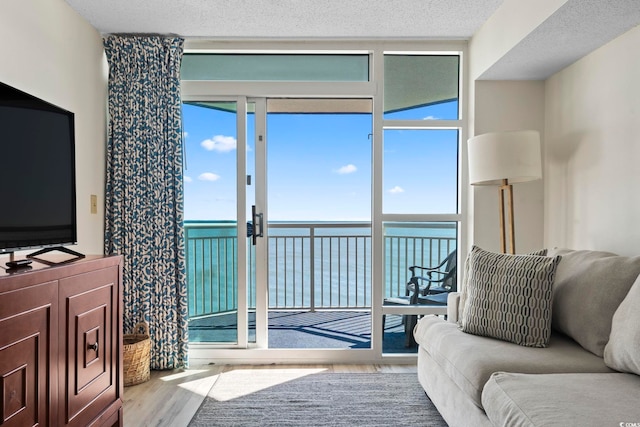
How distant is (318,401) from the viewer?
272 centimetres

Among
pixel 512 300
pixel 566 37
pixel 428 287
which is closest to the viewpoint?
pixel 512 300

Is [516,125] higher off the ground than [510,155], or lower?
higher

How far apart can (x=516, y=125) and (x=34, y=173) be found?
3074 millimetres

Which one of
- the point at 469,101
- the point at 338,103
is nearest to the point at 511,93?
the point at 469,101

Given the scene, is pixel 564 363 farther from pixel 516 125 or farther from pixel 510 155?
pixel 516 125

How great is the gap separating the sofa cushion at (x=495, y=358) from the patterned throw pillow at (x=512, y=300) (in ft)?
A: 0.18

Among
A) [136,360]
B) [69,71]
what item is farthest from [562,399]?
[69,71]

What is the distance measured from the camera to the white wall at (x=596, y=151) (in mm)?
2410

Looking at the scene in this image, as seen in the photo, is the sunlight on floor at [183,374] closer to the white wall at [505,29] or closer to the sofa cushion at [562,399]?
the sofa cushion at [562,399]

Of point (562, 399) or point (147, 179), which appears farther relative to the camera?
point (147, 179)

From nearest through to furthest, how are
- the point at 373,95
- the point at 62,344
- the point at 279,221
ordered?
the point at 62,344 → the point at 373,95 → the point at 279,221

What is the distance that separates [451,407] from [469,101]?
2.28 meters

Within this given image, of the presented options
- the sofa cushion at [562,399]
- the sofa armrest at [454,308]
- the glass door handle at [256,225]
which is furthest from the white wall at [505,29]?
the glass door handle at [256,225]

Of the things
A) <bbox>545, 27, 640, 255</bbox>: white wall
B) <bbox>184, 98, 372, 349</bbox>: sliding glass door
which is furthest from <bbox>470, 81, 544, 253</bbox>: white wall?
<bbox>184, 98, 372, 349</bbox>: sliding glass door
